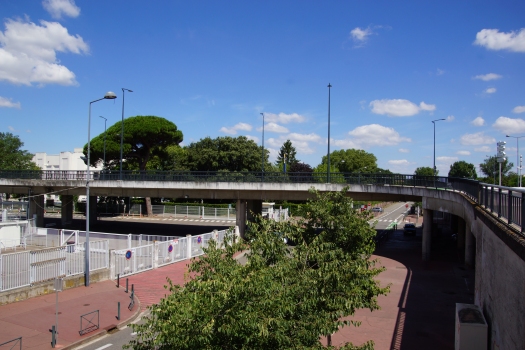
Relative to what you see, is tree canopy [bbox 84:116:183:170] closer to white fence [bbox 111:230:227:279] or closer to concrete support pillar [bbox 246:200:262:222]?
concrete support pillar [bbox 246:200:262:222]

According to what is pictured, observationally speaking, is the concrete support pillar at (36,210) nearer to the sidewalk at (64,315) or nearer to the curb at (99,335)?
the sidewalk at (64,315)

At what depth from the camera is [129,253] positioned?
22.1 meters

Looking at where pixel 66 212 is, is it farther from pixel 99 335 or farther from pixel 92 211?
pixel 99 335

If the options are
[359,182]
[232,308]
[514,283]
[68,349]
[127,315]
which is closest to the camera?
[232,308]

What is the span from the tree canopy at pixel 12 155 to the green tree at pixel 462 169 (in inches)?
3181

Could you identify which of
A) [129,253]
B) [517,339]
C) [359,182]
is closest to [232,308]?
[517,339]

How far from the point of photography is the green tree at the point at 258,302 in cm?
528

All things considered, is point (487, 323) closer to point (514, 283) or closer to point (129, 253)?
point (514, 283)

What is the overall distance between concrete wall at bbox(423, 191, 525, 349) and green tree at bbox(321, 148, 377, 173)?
109m

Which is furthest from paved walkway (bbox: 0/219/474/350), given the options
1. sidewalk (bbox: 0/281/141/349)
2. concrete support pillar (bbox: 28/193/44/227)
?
concrete support pillar (bbox: 28/193/44/227)

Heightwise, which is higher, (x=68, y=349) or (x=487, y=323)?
(x=487, y=323)

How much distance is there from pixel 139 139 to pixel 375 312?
45.3 metres

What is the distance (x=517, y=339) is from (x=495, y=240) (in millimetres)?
3506

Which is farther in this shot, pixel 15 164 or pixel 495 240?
pixel 15 164
